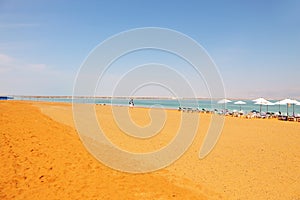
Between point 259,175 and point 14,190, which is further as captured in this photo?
point 259,175

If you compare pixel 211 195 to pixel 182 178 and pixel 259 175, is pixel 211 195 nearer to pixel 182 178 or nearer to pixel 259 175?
pixel 182 178

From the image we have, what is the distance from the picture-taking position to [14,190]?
6.10 metres

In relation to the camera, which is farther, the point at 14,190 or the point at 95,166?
the point at 95,166

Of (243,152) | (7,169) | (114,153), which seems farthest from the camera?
(243,152)

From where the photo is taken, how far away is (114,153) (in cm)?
1015

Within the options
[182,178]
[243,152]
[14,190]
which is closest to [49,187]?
[14,190]

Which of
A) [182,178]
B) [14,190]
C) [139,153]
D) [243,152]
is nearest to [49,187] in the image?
[14,190]

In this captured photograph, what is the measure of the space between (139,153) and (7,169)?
4.83 meters

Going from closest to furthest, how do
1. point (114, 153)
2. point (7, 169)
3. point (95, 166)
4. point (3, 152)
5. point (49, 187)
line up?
point (49, 187)
point (7, 169)
point (95, 166)
point (3, 152)
point (114, 153)

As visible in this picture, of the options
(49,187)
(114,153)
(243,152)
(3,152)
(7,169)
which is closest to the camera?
(49,187)

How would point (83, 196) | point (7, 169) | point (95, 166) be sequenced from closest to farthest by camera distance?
point (83, 196) → point (7, 169) → point (95, 166)

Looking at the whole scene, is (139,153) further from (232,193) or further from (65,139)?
(232,193)

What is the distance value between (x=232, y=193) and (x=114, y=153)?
16.8 ft

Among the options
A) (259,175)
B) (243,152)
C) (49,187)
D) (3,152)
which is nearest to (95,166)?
(49,187)
